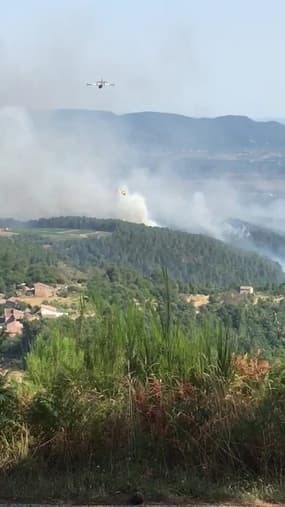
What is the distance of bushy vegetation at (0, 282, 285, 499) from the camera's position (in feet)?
12.7

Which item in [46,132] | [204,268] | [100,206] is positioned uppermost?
[46,132]

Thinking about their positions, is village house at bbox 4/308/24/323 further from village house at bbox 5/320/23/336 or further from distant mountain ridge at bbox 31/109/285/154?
distant mountain ridge at bbox 31/109/285/154

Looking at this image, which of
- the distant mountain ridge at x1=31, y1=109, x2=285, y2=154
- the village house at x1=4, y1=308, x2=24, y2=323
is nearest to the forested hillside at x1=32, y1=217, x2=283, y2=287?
the village house at x1=4, y1=308, x2=24, y2=323

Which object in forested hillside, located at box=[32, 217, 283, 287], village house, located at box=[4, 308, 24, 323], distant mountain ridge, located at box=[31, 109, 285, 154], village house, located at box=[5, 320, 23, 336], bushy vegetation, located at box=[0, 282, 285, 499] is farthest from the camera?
distant mountain ridge, located at box=[31, 109, 285, 154]

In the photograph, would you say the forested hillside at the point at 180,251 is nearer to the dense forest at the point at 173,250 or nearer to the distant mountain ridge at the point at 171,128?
the dense forest at the point at 173,250

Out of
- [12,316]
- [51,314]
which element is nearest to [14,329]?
[51,314]

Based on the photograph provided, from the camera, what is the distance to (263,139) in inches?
5955

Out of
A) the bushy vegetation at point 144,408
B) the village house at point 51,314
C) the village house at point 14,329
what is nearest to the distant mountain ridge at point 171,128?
the village house at point 51,314

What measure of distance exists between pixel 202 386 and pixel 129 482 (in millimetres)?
855

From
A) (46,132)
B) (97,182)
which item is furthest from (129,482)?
(46,132)

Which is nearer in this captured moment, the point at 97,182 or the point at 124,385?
the point at 124,385

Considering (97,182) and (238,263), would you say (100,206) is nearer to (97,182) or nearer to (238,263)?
(97,182)

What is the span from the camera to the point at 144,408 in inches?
166

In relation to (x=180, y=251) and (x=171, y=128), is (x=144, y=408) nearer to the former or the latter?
(x=180, y=251)
